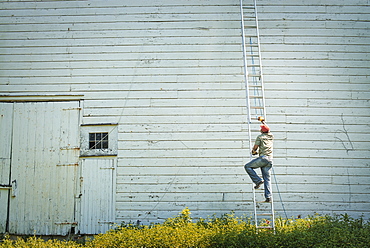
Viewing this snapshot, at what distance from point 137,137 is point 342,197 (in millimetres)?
4663

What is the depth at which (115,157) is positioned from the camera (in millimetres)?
8820

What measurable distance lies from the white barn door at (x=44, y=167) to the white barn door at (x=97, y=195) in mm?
236

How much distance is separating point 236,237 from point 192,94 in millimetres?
3463

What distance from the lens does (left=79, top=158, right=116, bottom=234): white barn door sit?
861 centimetres

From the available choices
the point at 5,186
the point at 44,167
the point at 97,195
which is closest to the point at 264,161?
the point at 97,195

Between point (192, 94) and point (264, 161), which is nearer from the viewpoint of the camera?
point (264, 161)

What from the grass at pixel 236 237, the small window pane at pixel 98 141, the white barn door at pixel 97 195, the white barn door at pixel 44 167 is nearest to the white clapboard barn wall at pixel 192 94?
the white barn door at pixel 97 195

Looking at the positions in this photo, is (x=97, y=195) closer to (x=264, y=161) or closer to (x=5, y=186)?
(x=5, y=186)

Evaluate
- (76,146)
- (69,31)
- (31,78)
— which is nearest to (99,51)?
(69,31)

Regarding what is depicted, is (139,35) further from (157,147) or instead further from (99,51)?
(157,147)

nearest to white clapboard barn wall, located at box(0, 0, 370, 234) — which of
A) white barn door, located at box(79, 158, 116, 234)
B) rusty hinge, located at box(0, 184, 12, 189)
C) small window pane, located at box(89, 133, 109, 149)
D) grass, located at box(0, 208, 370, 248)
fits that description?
white barn door, located at box(79, 158, 116, 234)

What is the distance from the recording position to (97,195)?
870 cm

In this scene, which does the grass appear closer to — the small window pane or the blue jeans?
the blue jeans

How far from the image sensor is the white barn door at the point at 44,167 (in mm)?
8688
